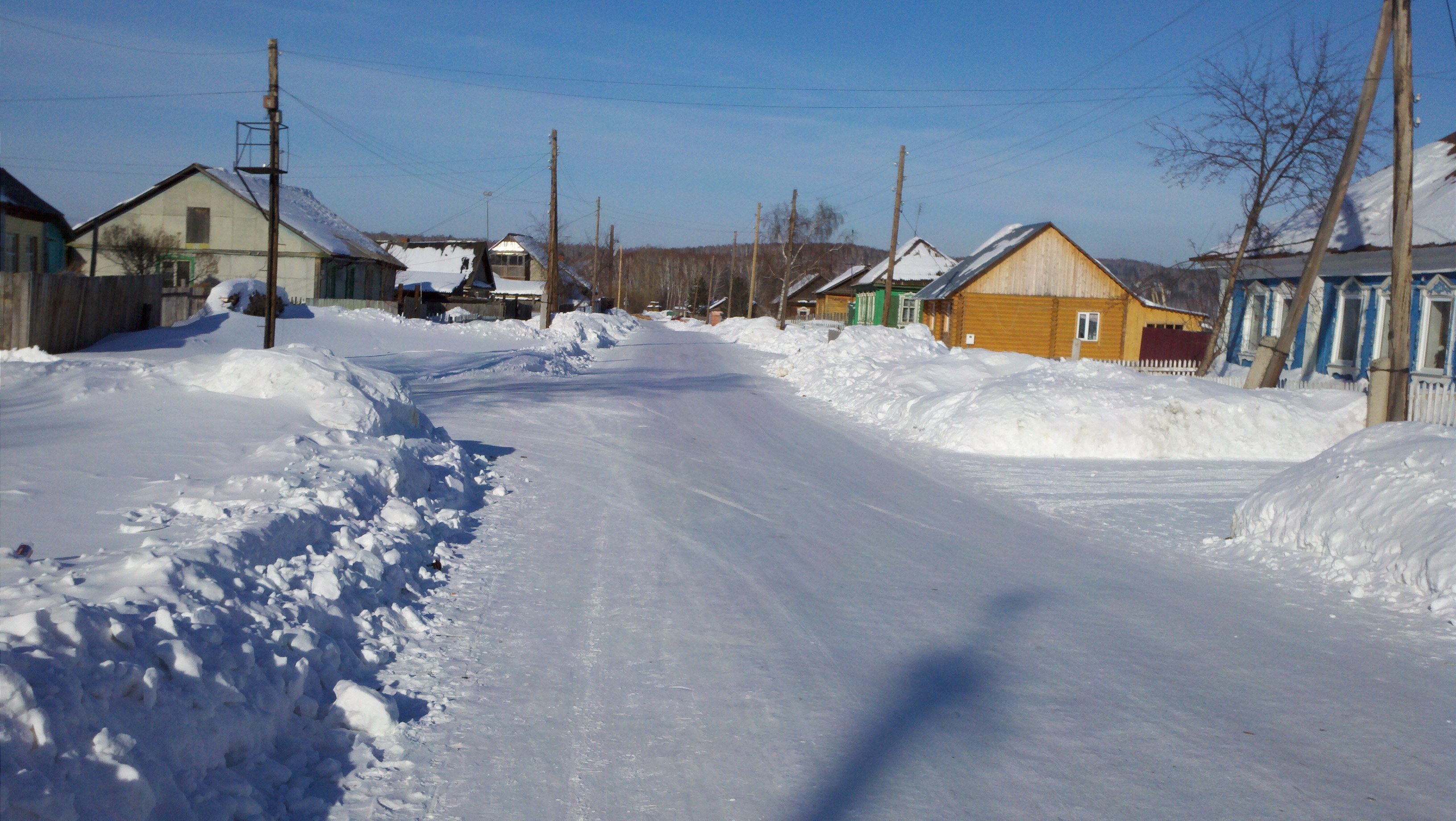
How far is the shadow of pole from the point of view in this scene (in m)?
4.13

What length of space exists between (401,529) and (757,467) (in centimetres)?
569

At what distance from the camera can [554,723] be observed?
473cm

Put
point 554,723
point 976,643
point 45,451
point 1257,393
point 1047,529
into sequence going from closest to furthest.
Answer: point 554,723
point 976,643
point 45,451
point 1047,529
point 1257,393

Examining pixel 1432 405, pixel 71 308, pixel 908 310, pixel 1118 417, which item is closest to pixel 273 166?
pixel 71 308

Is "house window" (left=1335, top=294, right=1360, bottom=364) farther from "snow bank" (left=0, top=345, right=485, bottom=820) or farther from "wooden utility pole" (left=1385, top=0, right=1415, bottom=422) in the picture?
"snow bank" (left=0, top=345, right=485, bottom=820)

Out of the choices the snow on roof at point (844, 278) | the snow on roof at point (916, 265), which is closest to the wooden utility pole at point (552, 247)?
the snow on roof at point (916, 265)

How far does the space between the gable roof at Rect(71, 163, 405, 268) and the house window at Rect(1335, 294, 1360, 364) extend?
4010cm

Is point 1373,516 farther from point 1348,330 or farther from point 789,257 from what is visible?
point 789,257

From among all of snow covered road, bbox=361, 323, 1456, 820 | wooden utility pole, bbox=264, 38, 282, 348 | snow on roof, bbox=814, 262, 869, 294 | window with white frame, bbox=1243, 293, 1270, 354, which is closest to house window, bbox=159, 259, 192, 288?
wooden utility pole, bbox=264, 38, 282, 348

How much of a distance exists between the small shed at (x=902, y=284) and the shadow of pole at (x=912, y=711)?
153ft

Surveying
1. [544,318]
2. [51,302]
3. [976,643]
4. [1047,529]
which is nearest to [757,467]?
[1047,529]

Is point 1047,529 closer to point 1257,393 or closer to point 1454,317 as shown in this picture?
point 1257,393

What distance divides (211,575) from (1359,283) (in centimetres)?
2438

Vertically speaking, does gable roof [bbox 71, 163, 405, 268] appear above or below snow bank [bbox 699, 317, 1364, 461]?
above
